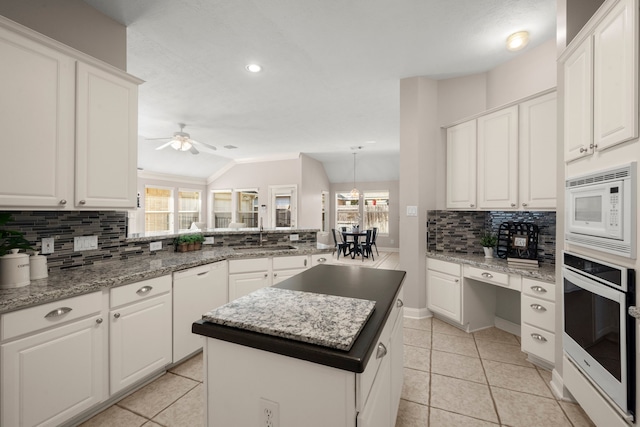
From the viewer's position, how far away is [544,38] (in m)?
2.67

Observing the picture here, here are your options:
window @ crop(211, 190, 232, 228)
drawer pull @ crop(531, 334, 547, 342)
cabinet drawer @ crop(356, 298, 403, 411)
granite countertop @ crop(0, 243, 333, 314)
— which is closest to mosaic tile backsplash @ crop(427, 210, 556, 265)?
drawer pull @ crop(531, 334, 547, 342)

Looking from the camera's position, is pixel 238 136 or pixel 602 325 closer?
pixel 602 325

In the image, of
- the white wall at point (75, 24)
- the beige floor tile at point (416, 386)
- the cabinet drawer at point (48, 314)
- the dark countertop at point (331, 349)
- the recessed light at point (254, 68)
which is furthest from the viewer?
the recessed light at point (254, 68)

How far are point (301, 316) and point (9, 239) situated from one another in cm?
210

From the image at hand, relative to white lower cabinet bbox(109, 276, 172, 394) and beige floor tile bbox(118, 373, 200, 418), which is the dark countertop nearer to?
white lower cabinet bbox(109, 276, 172, 394)

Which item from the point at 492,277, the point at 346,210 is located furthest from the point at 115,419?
the point at 346,210

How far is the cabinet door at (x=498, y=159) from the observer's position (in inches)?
108

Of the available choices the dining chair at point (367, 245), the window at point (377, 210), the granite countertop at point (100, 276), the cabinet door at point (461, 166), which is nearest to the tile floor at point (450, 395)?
the granite countertop at point (100, 276)

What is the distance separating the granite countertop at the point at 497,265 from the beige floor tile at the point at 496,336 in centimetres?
83

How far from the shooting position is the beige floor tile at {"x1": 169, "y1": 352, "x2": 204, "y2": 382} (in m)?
2.27

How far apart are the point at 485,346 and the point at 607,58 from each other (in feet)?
8.36

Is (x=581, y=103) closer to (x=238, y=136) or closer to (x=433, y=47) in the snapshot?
(x=433, y=47)

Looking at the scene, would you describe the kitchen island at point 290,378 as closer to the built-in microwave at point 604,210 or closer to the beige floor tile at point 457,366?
the built-in microwave at point 604,210

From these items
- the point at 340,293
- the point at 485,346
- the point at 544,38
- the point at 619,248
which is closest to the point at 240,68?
the point at 340,293
